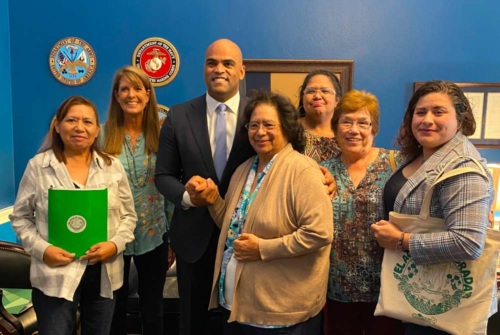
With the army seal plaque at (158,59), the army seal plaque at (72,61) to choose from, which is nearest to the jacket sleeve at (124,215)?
the army seal plaque at (158,59)

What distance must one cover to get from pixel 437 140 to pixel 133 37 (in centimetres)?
263

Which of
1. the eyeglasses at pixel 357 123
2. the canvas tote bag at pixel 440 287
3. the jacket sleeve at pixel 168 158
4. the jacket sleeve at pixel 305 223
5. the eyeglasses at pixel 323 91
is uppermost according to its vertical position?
the eyeglasses at pixel 323 91

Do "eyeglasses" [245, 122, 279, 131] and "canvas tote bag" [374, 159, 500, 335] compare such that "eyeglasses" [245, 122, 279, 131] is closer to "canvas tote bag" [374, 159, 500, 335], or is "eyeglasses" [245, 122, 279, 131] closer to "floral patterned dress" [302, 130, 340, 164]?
"floral patterned dress" [302, 130, 340, 164]

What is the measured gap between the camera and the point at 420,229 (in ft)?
4.02

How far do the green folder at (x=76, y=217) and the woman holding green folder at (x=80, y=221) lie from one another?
2 cm

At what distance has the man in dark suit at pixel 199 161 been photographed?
1.66m

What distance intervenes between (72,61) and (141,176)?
174 cm

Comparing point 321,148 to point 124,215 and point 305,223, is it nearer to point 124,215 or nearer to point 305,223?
point 305,223

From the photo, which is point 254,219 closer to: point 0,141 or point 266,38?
point 266,38

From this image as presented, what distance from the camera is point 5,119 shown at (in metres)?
3.17

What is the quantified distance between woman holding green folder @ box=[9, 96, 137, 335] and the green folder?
0.02 metres

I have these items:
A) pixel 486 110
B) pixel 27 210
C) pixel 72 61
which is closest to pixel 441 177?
pixel 27 210

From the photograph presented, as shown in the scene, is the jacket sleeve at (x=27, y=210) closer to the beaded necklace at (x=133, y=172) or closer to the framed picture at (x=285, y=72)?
the beaded necklace at (x=133, y=172)

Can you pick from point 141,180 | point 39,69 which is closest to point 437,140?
point 141,180
